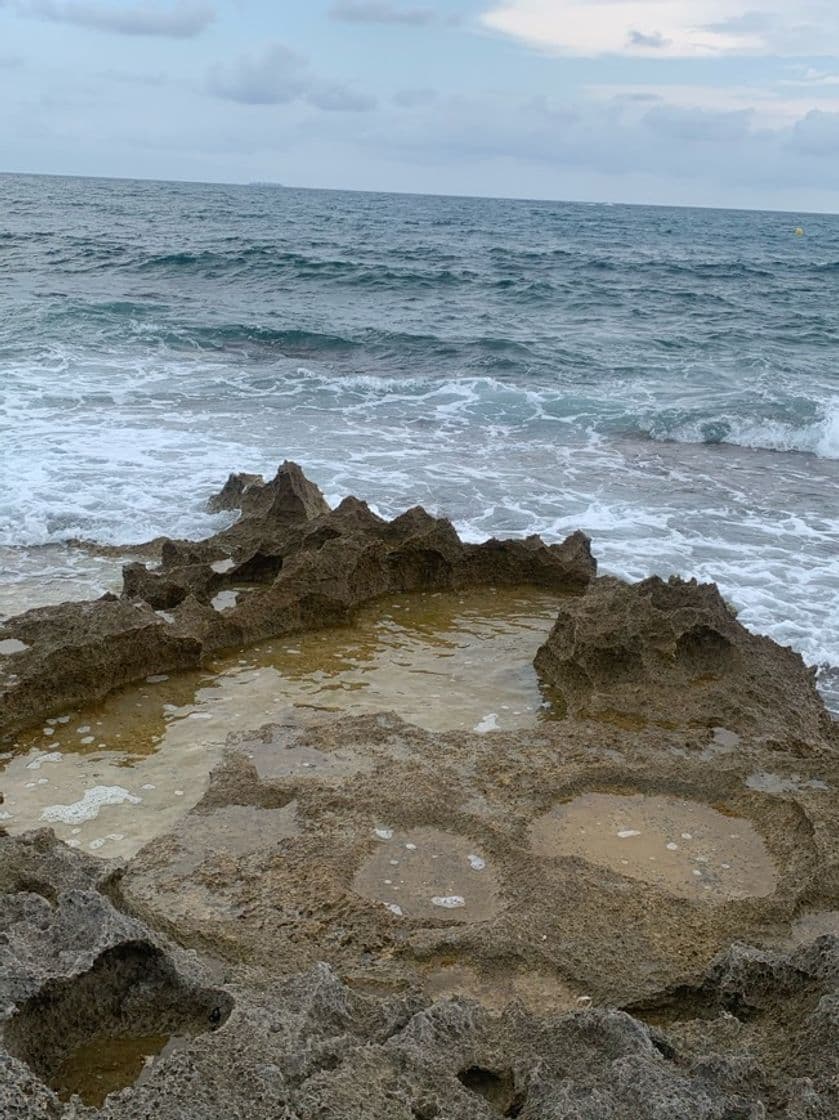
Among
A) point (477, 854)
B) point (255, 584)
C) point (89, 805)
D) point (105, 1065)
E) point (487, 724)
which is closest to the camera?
point (105, 1065)

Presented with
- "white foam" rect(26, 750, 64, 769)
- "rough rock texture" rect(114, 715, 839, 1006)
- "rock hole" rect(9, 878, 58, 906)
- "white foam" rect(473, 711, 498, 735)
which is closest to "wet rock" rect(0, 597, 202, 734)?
"white foam" rect(26, 750, 64, 769)

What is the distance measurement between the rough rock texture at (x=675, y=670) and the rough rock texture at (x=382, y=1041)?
7.45 feet

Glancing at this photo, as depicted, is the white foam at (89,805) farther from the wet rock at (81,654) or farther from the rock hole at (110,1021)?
the rock hole at (110,1021)

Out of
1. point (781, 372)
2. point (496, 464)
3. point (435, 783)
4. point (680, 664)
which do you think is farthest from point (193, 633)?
point (781, 372)

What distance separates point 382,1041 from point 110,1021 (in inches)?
30.9

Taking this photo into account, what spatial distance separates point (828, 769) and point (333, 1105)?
10.6 ft

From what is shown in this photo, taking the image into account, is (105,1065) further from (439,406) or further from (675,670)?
(439,406)

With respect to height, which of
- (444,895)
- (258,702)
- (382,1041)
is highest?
(382,1041)

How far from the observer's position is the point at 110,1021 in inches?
115

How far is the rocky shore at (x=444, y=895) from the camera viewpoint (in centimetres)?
255

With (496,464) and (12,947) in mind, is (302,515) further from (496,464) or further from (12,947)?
(12,947)

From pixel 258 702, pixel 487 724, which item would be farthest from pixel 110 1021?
pixel 487 724

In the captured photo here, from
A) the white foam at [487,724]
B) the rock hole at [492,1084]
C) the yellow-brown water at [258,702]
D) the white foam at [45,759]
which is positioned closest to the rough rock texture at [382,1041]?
the rock hole at [492,1084]

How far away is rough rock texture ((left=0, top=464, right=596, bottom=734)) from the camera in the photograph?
5418mm
